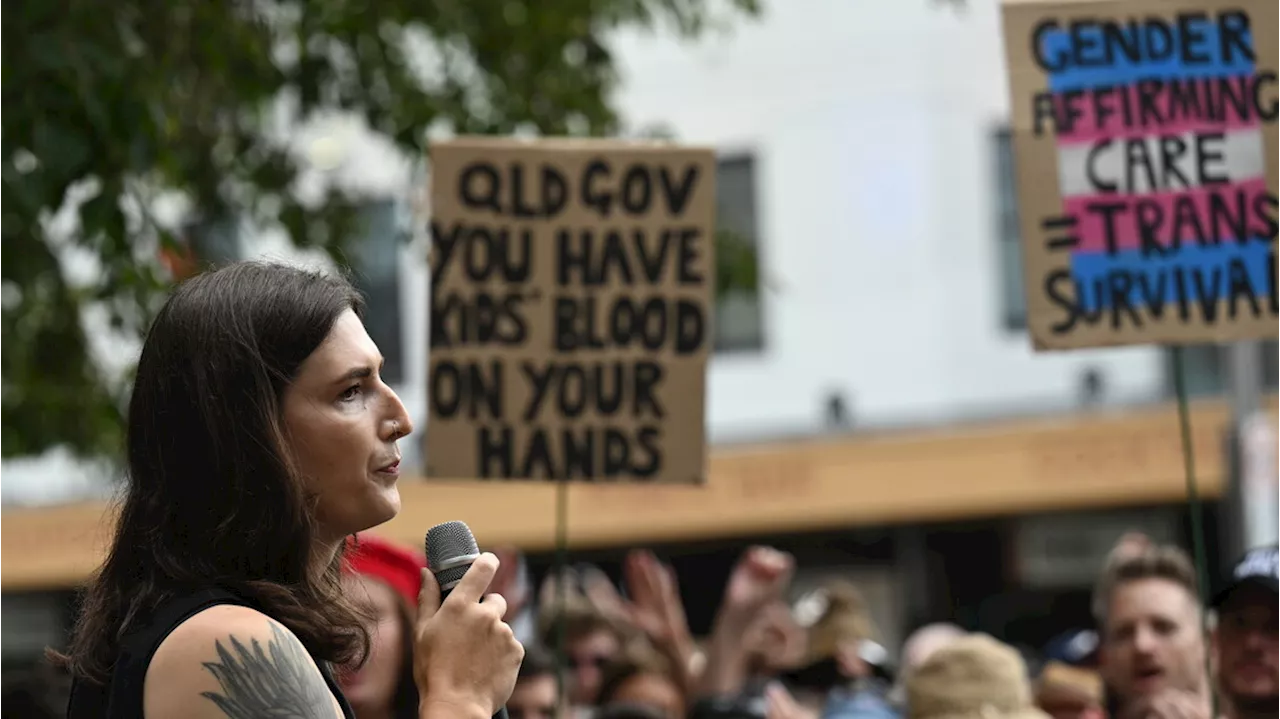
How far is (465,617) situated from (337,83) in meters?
5.99

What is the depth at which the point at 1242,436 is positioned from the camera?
1072 cm

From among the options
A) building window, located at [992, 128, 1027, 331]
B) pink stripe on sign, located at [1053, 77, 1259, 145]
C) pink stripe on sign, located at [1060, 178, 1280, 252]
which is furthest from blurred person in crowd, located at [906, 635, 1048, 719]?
building window, located at [992, 128, 1027, 331]

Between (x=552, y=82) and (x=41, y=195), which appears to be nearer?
(x=41, y=195)

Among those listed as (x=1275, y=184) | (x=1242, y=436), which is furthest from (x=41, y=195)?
(x=1242, y=436)

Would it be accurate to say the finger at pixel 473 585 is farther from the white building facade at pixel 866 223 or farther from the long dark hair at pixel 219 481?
the white building facade at pixel 866 223

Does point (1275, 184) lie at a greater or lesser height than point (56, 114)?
lesser

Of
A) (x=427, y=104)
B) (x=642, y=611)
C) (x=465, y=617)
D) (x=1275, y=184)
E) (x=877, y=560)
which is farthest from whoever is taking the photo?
(x=877, y=560)

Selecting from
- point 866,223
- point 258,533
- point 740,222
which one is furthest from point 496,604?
point 740,222

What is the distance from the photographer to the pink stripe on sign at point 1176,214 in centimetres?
517

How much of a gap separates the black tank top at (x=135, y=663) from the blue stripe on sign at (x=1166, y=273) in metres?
3.20

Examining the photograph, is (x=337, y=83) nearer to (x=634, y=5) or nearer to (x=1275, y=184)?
(x=634, y=5)

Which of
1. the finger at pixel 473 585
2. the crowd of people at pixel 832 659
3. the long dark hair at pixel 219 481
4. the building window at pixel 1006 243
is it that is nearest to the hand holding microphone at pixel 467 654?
the finger at pixel 473 585

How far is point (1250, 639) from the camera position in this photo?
465 cm

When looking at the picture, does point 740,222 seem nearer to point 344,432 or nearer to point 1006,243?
point 1006,243
